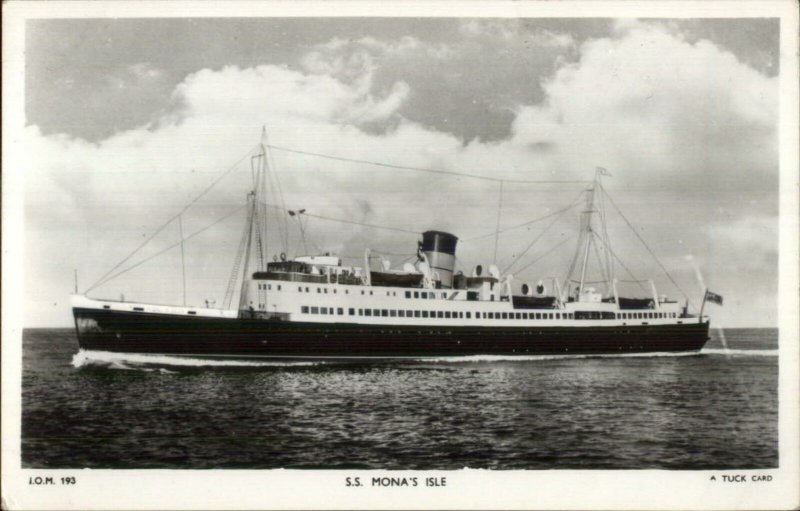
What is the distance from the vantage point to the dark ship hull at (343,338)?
750 inches

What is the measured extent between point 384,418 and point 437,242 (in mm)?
11507

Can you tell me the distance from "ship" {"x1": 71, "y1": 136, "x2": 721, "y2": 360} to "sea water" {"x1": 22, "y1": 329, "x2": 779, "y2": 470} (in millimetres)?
1004

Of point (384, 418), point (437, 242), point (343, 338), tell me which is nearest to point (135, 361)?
point (343, 338)

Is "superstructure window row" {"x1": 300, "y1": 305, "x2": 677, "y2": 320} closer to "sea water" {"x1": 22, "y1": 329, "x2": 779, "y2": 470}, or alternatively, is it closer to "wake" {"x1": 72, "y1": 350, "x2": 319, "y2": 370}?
"sea water" {"x1": 22, "y1": 329, "x2": 779, "y2": 470}

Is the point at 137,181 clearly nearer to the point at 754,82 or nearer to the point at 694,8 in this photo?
the point at 694,8

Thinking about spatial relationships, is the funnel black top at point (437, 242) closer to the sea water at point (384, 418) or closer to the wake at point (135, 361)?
the sea water at point (384, 418)

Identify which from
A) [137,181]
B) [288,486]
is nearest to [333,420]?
[288,486]

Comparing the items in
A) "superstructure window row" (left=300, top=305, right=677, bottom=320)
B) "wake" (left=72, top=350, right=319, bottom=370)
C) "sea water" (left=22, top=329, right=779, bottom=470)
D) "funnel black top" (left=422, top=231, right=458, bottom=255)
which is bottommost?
"sea water" (left=22, top=329, right=779, bottom=470)

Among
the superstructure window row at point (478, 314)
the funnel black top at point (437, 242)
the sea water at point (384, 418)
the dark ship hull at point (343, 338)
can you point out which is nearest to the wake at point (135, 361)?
the sea water at point (384, 418)

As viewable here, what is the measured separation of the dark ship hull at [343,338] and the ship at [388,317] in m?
0.03

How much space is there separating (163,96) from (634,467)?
10659 mm

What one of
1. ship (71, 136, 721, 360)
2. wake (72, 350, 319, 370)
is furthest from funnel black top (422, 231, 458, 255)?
wake (72, 350, 319, 370)

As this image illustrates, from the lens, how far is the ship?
62.7 feet

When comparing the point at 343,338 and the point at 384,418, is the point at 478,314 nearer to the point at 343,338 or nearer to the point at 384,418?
the point at 343,338
